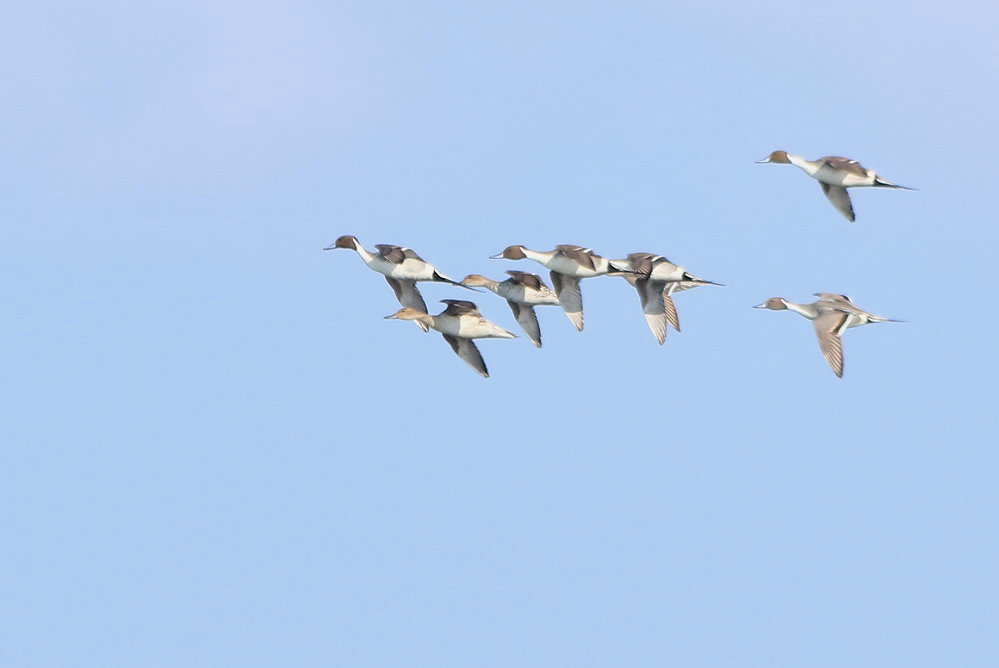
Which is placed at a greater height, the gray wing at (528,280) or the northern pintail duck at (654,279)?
the gray wing at (528,280)

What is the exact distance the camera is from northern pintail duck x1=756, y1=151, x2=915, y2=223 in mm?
41500

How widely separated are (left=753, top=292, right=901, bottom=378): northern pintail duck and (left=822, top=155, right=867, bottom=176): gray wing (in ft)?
9.32

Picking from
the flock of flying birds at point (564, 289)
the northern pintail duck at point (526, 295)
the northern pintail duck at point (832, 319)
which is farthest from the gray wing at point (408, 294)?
the northern pintail duck at point (832, 319)

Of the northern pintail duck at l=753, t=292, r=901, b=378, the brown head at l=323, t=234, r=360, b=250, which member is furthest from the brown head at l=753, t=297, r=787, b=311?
the brown head at l=323, t=234, r=360, b=250

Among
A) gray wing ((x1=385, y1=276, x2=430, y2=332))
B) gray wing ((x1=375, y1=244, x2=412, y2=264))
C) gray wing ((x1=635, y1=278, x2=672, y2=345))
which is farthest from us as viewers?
gray wing ((x1=385, y1=276, x2=430, y2=332))

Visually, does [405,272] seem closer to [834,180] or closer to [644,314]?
[644,314]

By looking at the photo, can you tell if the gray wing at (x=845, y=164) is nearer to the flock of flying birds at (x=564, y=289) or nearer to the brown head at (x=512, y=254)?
the flock of flying birds at (x=564, y=289)

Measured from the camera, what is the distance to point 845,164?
4172 centimetres

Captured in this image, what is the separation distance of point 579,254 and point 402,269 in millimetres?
3746

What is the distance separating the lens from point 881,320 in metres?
40.1

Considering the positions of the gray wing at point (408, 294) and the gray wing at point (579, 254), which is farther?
the gray wing at point (408, 294)

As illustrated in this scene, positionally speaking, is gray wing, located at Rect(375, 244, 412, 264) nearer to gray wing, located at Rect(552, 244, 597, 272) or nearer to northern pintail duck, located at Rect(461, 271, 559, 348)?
northern pintail duck, located at Rect(461, 271, 559, 348)

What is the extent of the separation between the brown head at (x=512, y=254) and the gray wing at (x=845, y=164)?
7058 millimetres

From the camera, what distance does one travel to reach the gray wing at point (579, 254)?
39.5 meters
